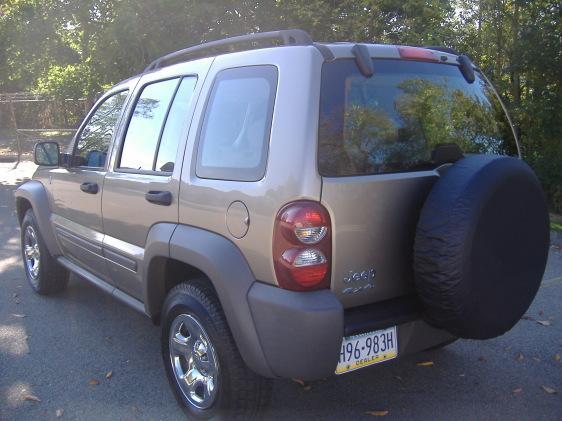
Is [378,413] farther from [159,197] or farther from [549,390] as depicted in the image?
[159,197]

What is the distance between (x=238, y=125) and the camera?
→ 2729 millimetres

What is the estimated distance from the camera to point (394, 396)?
326cm

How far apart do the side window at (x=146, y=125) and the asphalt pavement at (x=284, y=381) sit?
1.32m

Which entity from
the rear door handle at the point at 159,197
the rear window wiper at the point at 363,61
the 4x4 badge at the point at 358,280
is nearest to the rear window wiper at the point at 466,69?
the rear window wiper at the point at 363,61

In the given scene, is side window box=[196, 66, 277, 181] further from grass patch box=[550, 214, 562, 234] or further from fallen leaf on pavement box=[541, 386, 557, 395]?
grass patch box=[550, 214, 562, 234]

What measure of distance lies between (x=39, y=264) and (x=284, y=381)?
2.67 m

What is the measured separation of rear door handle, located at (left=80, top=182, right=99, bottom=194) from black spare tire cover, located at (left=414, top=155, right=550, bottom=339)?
89.7 inches

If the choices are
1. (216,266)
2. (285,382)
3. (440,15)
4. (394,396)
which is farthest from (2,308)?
(440,15)

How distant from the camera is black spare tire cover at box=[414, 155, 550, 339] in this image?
7.92 ft

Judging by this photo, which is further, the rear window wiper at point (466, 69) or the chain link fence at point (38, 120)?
the chain link fence at point (38, 120)

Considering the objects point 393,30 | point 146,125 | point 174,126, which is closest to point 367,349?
point 174,126

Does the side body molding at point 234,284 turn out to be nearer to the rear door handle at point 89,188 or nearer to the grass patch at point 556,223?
the rear door handle at point 89,188

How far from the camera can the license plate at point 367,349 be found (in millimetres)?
2494

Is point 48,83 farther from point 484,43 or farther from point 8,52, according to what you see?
point 484,43
